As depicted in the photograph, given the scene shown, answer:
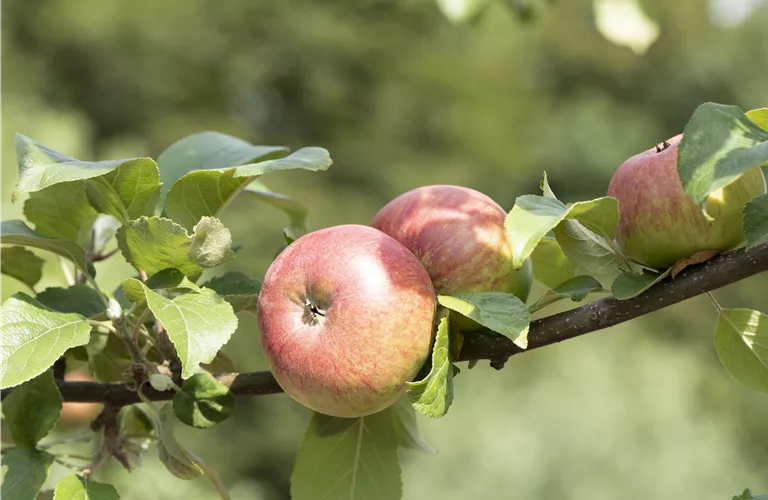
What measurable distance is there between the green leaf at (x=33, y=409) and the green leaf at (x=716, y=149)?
0.50 metres

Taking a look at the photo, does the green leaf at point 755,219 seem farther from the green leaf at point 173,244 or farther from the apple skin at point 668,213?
the green leaf at point 173,244

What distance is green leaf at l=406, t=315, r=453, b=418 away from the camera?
17.8 inches

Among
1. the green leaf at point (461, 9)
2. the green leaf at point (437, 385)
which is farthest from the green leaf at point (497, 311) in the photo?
the green leaf at point (461, 9)

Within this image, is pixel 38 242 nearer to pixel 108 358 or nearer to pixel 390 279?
pixel 108 358

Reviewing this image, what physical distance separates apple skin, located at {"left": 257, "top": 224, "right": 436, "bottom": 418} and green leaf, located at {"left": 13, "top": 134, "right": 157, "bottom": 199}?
0.13 meters

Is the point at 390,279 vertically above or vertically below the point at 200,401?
above

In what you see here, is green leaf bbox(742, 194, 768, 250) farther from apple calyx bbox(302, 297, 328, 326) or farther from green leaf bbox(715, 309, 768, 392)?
apple calyx bbox(302, 297, 328, 326)

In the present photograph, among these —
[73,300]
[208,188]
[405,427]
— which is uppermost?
[208,188]

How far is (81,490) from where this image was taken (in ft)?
1.86

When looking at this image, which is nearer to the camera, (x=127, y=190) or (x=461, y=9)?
(x=127, y=190)

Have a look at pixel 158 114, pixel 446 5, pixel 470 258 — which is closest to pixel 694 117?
pixel 470 258

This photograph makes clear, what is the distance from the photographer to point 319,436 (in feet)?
2.01

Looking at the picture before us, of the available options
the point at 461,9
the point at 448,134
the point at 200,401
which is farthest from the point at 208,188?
the point at 448,134

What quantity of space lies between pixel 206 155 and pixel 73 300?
172 mm
